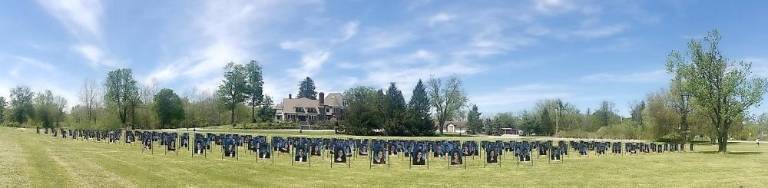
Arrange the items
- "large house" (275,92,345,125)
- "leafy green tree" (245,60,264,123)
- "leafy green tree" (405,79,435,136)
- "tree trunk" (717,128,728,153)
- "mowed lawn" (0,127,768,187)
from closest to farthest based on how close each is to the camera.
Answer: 1. "mowed lawn" (0,127,768,187)
2. "tree trunk" (717,128,728,153)
3. "leafy green tree" (405,79,435,136)
4. "leafy green tree" (245,60,264,123)
5. "large house" (275,92,345,125)

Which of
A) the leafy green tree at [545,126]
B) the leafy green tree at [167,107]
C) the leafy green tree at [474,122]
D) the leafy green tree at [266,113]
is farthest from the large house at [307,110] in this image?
the leafy green tree at [545,126]

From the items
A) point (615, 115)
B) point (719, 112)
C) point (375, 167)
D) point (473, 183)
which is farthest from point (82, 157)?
point (615, 115)

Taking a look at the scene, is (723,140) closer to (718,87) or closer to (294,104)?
(718,87)

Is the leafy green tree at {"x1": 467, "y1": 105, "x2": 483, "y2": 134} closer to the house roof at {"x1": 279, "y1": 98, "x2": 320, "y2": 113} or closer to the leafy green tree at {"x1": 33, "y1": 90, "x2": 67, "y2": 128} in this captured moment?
the house roof at {"x1": 279, "y1": 98, "x2": 320, "y2": 113}

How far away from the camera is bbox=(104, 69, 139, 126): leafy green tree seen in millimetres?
106375

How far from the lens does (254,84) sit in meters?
121

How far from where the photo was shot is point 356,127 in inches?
3501

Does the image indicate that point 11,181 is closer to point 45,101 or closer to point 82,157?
point 82,157

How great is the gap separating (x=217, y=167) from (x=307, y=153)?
4.22m

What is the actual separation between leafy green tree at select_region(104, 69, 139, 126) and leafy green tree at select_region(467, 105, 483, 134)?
71179 millimetres

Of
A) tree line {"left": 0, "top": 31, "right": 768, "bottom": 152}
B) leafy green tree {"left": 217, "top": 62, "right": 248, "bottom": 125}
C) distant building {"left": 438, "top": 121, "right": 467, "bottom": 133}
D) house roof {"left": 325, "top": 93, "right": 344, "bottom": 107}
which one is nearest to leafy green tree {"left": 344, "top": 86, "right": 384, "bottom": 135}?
tree line {"left": 0, "top": 31, "right": 768, "bottom": 152}

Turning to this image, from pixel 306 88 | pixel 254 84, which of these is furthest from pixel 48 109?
pixel 306 88

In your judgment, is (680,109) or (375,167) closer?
(375,167)

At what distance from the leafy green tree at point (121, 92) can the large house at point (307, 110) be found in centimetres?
4244
